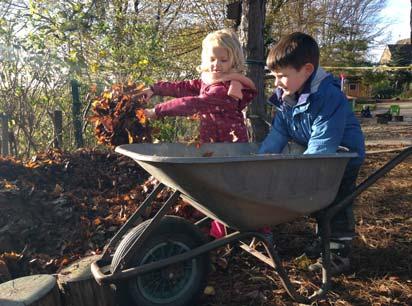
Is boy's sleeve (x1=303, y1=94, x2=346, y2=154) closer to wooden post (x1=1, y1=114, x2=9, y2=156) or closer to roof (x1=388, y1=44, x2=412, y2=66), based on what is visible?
wooden post (x1=1, y1=114, x2=9, y2=156)

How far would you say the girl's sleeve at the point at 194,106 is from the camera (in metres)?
2.69

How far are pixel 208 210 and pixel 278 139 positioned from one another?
79cm

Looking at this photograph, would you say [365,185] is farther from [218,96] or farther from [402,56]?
[402,56]

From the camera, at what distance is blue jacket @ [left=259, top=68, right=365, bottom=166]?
7.13 feet

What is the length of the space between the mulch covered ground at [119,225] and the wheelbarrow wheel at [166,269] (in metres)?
0.20

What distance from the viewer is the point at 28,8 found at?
5.37 meters

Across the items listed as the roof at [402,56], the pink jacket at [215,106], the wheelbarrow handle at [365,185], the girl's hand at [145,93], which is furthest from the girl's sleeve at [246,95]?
the roof at [402,56]

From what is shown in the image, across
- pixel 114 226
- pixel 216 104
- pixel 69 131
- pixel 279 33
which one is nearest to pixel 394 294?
pixel 216 104

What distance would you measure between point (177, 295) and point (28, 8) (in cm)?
445

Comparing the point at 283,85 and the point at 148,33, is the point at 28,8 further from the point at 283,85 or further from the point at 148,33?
the point at 283,85

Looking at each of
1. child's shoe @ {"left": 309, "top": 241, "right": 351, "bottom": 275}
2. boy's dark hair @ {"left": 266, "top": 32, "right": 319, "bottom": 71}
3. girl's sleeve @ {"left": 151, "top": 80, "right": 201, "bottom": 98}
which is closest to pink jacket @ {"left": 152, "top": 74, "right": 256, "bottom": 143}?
girl's sleeve @ {"left": 151, "top": 80, "right": 201, "bottom": 98}

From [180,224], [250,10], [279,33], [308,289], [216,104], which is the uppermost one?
[279,33]

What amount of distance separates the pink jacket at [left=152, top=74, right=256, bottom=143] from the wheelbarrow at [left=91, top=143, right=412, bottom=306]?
58 cm

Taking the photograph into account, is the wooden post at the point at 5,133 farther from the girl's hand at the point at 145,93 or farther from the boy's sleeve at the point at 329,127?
the boy's sleeve at the point at 329,127
